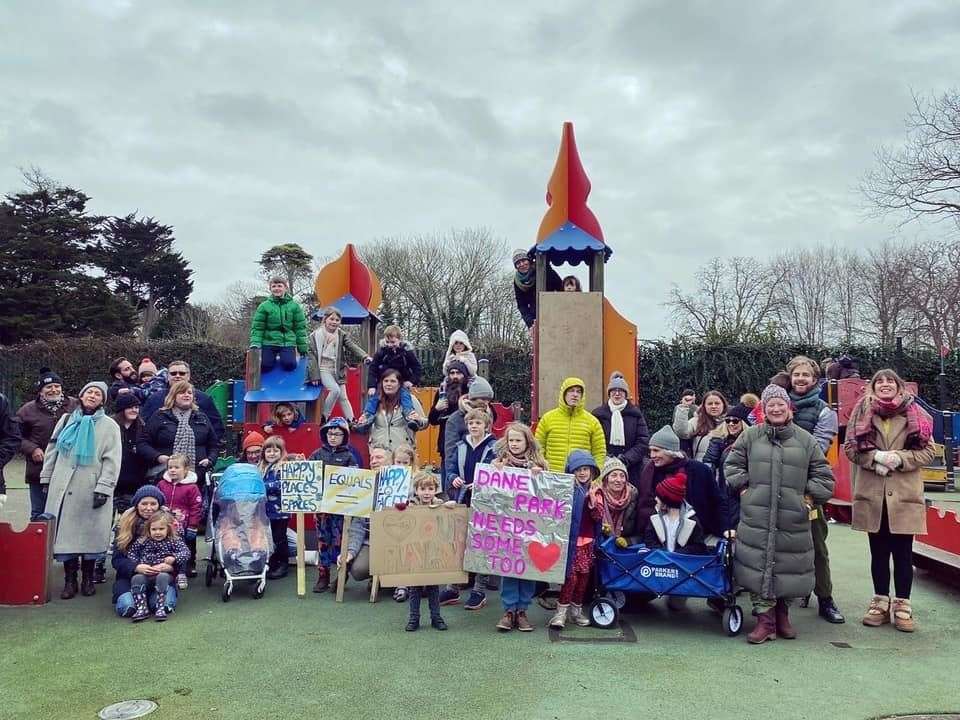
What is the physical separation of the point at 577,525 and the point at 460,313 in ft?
97.1

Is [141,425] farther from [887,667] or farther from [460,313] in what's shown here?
[460,313]

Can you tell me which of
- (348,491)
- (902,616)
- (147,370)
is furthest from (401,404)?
(902,616)

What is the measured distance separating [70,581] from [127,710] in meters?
2.75

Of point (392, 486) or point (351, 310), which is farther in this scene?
point (351, 310)

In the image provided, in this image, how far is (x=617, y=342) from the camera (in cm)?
861

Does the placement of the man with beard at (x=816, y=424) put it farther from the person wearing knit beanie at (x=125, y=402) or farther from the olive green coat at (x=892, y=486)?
the person wearing knit beanie at (x=125, y=402)

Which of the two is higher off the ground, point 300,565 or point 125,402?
point 125,402

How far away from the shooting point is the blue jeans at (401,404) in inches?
279

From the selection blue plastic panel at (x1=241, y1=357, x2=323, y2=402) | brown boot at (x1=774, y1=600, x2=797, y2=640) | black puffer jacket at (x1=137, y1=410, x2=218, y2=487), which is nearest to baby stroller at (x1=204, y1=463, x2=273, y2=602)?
black puffer jacket at (x1=137, y1=410, x2=218, y2=487)

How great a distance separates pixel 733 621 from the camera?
5.02 metres

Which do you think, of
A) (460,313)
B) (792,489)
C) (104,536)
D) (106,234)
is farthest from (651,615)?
(106,234)

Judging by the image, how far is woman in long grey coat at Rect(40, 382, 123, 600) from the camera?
5.98 m

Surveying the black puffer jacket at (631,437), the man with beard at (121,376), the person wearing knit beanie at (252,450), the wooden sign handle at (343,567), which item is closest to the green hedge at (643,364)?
the man with beard at (121,376)

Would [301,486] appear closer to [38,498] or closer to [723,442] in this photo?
[38,498]
